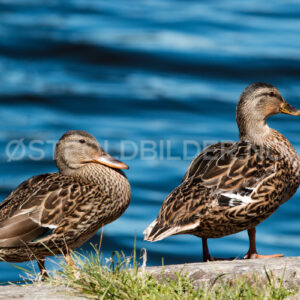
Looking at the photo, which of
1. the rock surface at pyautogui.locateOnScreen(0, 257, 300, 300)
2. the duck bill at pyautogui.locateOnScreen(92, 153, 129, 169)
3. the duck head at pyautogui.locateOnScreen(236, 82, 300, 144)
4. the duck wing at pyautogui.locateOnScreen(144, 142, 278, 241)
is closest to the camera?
the rock surface at pyautogui.locateOnScreen(0, 257, 300, 300)

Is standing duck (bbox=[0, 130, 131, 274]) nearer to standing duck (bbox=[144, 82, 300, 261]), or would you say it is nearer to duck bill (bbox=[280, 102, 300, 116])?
standing duck (bbox=[144, 82, 300, 261])

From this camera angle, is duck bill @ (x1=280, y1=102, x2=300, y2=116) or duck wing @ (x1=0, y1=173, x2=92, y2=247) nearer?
duck wing @ (x1=0, y1=173, x2=92, y2=247)

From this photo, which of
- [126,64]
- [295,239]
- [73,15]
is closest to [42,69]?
[126,64]

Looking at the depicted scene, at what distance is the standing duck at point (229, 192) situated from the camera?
19.7 feet

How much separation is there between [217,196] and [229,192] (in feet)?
0.33

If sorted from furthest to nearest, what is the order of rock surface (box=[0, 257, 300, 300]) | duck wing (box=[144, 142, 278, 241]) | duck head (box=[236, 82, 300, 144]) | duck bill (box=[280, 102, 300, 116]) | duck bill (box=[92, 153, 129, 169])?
duck bill (box=[280, 102, 300, 116]) → duck head (box=[236, 82, 300, 144]) → duck bill (box=[92, 153, 129, 169]) → duck wing (box=[144, 142, 278, 241]) → rock surface (box=[0, 257, 300, 300])

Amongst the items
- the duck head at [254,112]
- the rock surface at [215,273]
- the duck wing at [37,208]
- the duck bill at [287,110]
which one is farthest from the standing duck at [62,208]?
the duck bill at [287,110]

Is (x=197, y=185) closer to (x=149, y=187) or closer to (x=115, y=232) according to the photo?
(x=115, y=232)

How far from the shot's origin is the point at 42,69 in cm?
1853

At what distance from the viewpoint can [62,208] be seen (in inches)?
242

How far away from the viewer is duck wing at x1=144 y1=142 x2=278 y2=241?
598 centimetres

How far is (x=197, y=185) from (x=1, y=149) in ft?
30.0

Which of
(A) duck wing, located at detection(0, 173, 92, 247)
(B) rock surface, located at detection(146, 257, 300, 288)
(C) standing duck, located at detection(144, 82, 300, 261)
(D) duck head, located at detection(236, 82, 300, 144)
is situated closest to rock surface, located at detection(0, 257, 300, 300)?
(B) rock surface, located at detection(146, 257, 300, 288)

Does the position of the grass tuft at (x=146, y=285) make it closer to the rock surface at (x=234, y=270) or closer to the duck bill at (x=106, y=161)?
the rock surface at (x=234, y=270)
